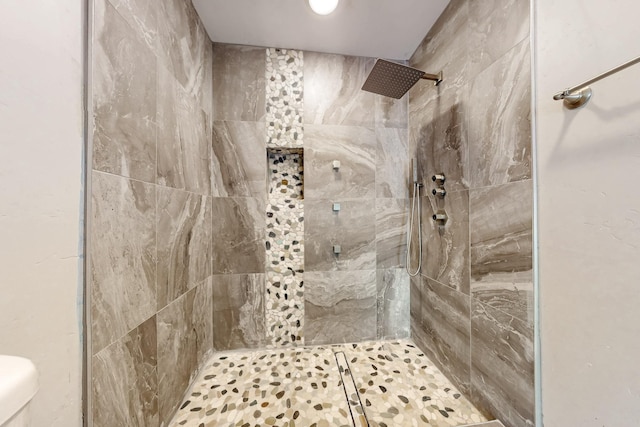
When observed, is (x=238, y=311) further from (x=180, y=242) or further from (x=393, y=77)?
(x=393, y=77)

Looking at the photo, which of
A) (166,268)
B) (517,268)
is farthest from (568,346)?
(166,268)

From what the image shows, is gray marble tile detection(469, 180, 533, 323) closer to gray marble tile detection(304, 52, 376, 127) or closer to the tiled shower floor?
the tiled shower floor

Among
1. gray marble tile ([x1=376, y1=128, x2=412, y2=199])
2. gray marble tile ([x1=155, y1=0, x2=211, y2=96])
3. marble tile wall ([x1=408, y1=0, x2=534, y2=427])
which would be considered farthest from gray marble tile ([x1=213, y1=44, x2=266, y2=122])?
marble tile wall ([x1=408, y1=0, x2=534, y2=427])

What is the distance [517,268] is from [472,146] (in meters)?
0.64

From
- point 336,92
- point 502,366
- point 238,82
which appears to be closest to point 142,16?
point 238,82

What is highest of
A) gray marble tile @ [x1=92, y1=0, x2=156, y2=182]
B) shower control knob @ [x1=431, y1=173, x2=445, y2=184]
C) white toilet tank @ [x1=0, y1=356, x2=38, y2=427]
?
gray marble tile @ [x1=92, y1=0, x2=156, y2=182]

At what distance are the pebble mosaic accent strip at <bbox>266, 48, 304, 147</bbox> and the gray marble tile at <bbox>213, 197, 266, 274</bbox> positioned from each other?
0.52 m

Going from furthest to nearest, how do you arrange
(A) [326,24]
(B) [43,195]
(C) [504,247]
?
(A) [326,24]
(C) [504,247]
(B) [43,195]

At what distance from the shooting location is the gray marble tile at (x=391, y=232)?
1.77m

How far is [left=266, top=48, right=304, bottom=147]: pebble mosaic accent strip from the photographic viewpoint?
1668 millimetres

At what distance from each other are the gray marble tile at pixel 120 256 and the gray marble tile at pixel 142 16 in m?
0.61

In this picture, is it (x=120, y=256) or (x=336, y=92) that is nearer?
(x=120, y=256)

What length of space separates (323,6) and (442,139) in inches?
41.6

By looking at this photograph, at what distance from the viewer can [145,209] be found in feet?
3.04
